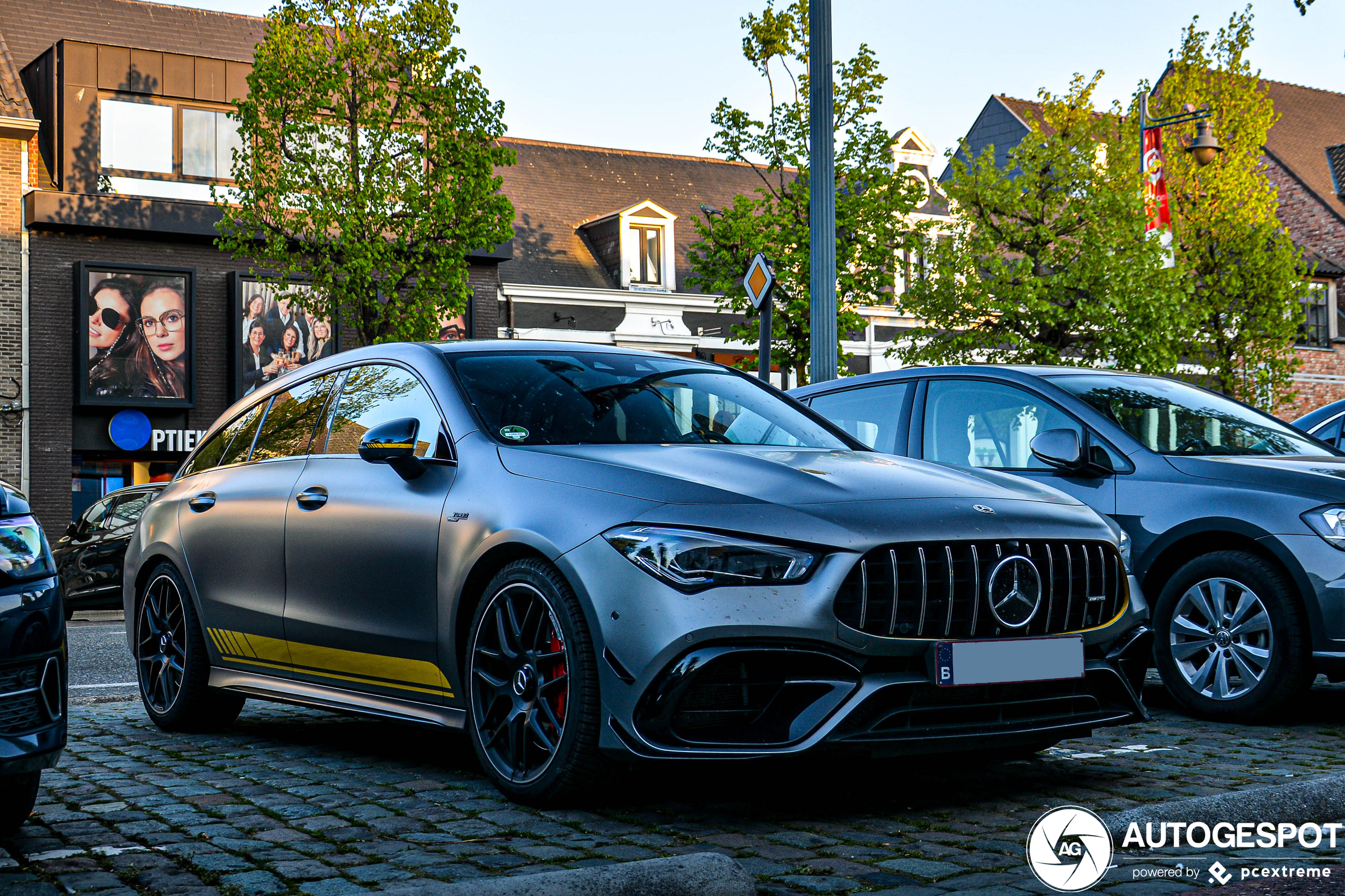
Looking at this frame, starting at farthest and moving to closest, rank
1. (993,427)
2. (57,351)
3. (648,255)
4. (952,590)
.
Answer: (648,255)
(57,351)
(993,427)
(952,590)

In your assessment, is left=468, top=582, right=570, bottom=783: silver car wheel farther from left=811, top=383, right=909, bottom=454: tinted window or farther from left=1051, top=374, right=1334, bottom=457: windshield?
left=1051, top=374, right=1334, bottom=457: windshield

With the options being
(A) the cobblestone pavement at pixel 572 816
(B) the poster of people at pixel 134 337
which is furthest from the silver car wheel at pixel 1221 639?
(B) the poster of people at pixel 134 337

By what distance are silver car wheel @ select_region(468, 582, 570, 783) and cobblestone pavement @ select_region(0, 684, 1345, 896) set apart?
17cm

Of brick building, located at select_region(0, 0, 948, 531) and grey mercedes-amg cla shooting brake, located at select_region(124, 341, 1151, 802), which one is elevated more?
brick building, located at select_region(0, 0, 948, 531)

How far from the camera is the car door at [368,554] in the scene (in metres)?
4.98

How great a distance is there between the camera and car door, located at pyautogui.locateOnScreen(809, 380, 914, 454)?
796cm

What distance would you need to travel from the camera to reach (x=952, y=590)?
421 cm

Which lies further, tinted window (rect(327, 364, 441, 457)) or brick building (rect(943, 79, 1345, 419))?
brick building (rect(943, 79, 1345, 419))

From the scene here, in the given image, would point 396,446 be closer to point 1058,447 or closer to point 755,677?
point 755,677

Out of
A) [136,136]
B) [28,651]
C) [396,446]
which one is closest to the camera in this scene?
[28,651]

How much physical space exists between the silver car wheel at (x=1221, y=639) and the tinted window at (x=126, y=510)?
43.4ft

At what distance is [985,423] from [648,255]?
89.7ft

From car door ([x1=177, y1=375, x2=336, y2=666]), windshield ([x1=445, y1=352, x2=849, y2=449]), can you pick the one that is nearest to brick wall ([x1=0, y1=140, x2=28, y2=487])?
car door ([x1=177, y1=375, x2=336, y2=666])

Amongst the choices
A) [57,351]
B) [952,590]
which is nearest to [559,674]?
[952,590]
